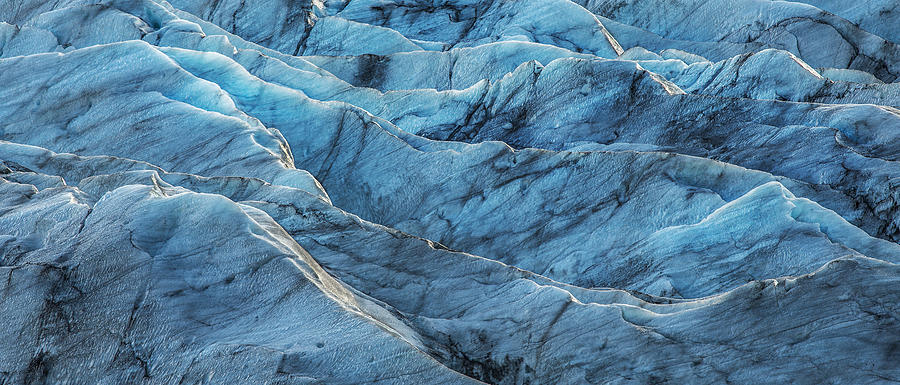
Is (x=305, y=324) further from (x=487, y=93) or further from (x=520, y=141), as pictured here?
(x=487, y=93)

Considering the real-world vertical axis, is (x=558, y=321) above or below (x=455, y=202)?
above

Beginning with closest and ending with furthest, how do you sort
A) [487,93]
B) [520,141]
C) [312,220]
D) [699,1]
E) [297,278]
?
[297,278]
[312,220]
[520,141]
[487,93]
[699,1]

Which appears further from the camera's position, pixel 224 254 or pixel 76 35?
pixel 76 35

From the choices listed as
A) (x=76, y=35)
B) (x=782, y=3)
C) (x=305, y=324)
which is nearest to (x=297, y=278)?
(x=305, y=324)

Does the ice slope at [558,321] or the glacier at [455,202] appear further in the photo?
the glacier at [455,202]

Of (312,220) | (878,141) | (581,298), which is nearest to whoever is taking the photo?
(581,298)

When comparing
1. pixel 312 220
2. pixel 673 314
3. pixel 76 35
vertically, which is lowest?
pixel 76 35

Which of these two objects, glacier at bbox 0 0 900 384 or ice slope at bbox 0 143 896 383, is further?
glacier at bbox 0 0 900 384

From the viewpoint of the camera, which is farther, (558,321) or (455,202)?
(455,202)
